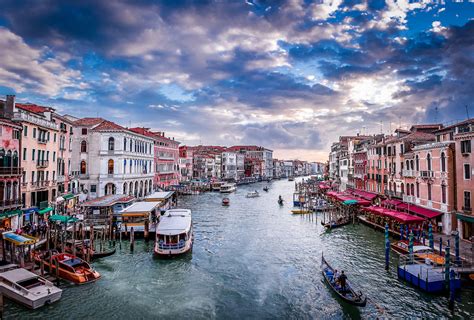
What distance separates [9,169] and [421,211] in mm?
36846

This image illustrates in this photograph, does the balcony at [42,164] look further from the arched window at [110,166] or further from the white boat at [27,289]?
the white boat at [27,289]

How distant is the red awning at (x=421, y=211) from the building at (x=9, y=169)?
35.6 meters

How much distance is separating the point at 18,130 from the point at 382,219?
36986 mm

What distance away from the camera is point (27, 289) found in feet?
53.0

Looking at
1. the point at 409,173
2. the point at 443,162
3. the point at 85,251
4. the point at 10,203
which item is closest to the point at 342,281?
the point at 85,251

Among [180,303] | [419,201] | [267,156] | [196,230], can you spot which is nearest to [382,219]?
[419,201]

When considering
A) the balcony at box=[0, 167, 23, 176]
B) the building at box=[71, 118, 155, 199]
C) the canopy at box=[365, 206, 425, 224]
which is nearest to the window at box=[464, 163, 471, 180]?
Result: the canopy at box=[365, 206, 425, 224]

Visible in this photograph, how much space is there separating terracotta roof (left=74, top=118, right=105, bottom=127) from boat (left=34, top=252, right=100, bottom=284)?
28.7 m

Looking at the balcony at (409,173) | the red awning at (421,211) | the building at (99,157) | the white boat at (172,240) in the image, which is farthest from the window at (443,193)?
the building at (99,157)

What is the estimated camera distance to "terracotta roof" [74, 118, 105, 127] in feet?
149

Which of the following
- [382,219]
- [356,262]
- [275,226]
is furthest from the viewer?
[275,226]

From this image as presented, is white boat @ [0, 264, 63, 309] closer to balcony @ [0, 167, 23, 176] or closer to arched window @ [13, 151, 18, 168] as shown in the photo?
balcony @ [0, 167, 23, 176]

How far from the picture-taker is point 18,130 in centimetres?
2634

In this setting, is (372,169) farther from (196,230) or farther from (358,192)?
(196,230)
